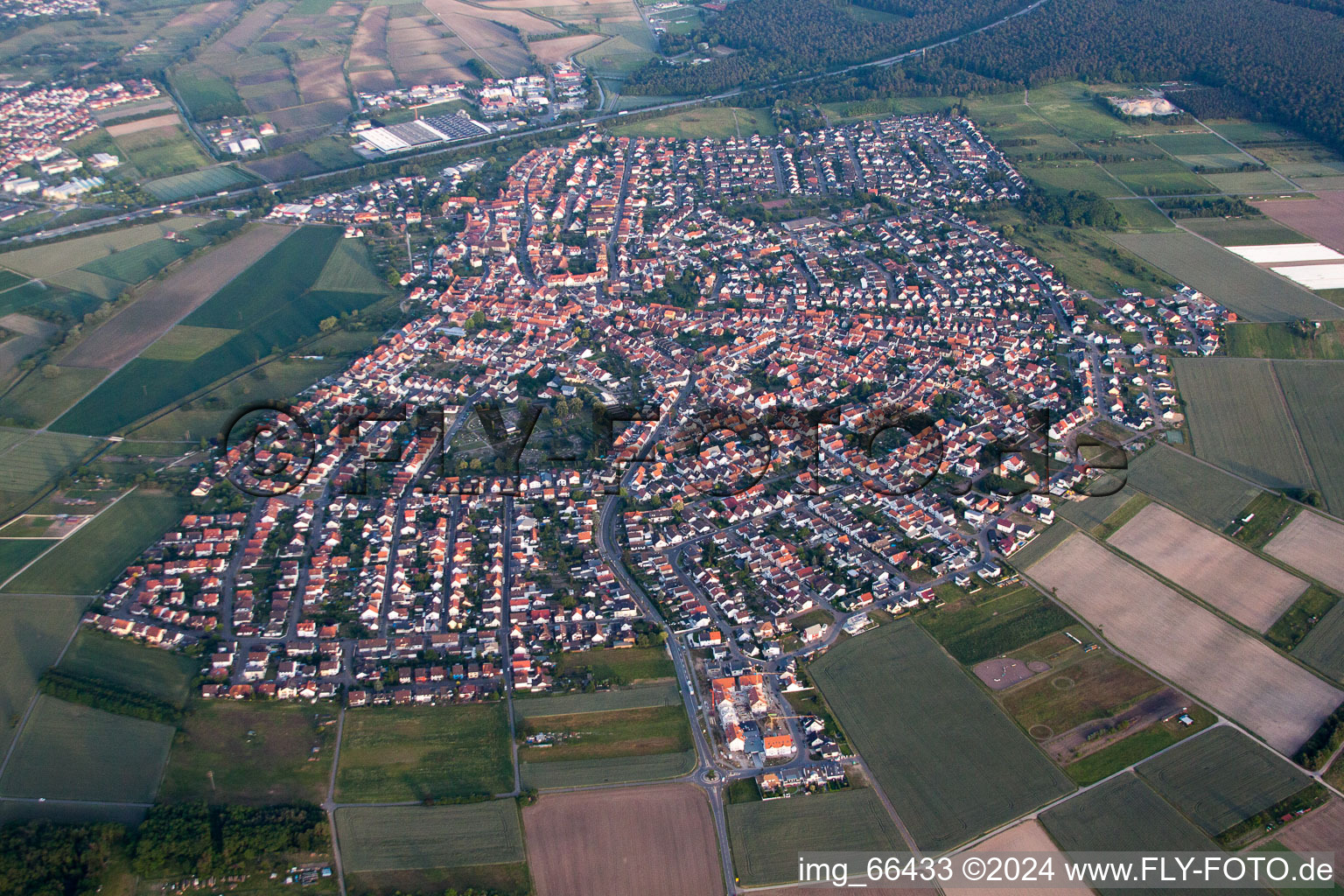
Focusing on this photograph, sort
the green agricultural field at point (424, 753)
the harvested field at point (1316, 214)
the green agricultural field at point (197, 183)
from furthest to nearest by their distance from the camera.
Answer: the green agricultural field at point (197, 183) → the harvested field at point (1316, 214) → the green agricultural field at point (424, 753)

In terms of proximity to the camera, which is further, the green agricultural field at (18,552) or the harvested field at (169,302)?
the harvested field at (169,302)

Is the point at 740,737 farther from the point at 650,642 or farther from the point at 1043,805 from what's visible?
the point at 1043,805

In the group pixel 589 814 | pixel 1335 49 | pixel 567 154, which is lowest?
pixel 589 814

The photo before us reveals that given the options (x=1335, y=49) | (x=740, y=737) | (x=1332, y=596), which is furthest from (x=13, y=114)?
(x=1335, y=49)

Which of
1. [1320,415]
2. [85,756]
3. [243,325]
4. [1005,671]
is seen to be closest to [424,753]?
[85,756]

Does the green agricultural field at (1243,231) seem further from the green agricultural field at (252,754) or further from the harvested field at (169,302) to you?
the harvested field at (169,302)

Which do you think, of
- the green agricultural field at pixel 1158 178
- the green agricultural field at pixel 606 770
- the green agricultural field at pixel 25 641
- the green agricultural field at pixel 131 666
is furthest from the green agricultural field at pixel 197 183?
the green agricultural field at pixel 1158 178
